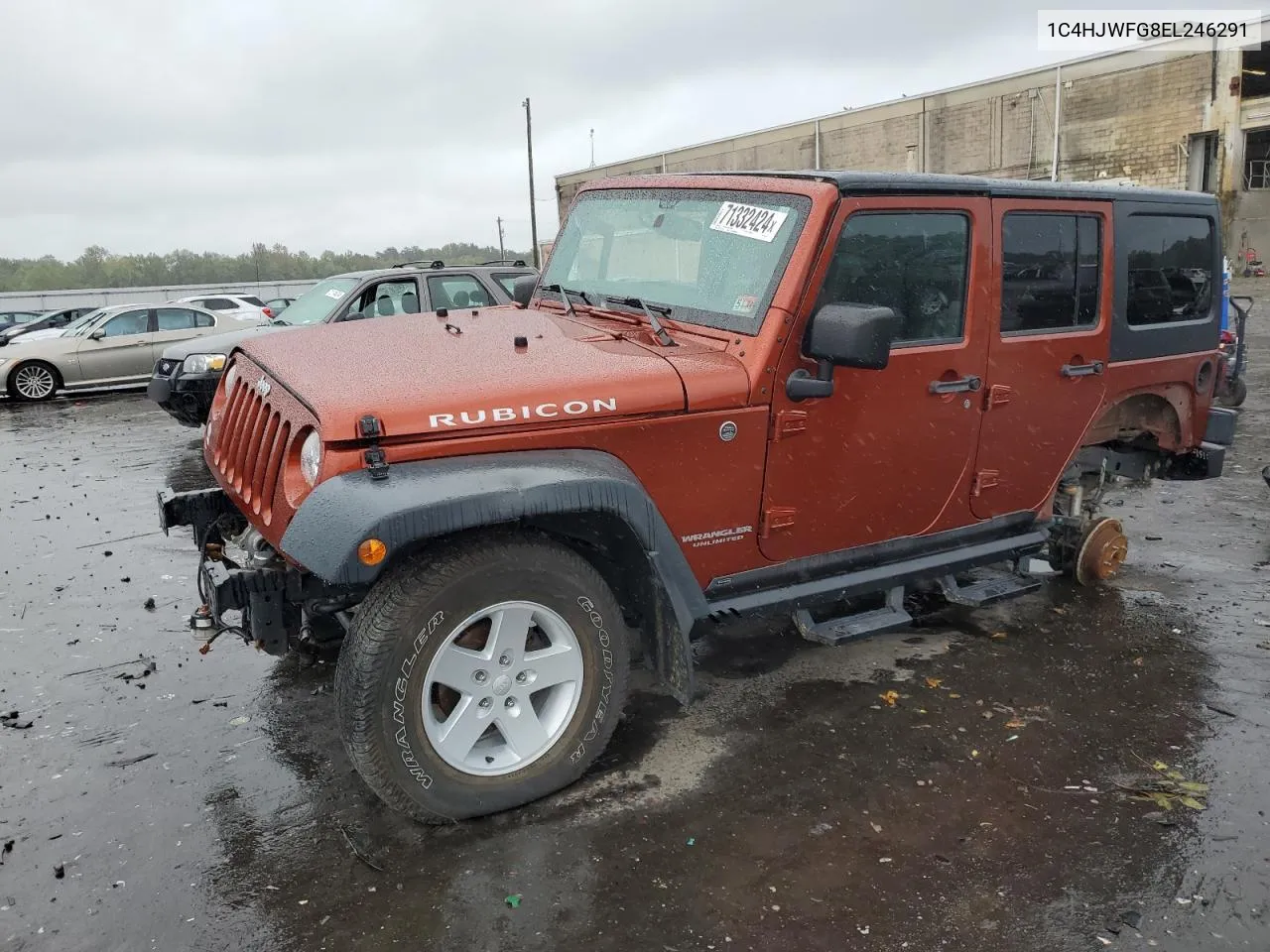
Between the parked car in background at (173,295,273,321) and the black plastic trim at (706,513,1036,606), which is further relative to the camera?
the parked car in background at (173,295,273,321)

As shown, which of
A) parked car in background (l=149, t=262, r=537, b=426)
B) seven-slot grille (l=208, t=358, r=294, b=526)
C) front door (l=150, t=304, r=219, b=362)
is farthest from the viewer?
front door (l=150, t=304, r=219, b=362)

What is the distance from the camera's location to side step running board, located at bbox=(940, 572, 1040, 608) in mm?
4324

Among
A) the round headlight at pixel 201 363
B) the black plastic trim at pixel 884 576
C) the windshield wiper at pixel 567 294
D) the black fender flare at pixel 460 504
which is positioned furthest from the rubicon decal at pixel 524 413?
the round headlight at pixel 201 363

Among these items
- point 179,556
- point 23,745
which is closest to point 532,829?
point 23,745

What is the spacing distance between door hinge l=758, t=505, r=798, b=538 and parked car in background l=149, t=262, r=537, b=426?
5.99 metres

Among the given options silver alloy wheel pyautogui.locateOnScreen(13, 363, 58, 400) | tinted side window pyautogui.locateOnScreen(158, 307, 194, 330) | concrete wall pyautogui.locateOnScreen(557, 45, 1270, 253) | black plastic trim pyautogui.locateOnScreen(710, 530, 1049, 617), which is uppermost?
concrete wall pyautogui.locateOnScreen(557, 45, 1270, 253)

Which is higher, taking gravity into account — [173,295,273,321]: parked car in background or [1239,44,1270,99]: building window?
[1239,44,1270,99]: building window

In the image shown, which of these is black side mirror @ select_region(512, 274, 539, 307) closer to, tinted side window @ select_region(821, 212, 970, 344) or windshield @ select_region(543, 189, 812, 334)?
windshield @ select_region(543, 189, 812, 334)

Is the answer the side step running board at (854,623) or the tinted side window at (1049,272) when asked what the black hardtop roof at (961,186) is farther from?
the side step running board at (854,623)

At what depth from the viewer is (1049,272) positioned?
423 centimetres

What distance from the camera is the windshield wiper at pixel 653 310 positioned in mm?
3529

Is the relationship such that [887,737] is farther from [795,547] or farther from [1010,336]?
[1010,336]

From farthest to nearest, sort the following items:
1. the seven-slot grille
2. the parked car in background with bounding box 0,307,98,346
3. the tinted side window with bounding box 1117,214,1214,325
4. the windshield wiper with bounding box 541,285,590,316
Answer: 1. the parked car in background with bounding box 0,307,98,346
2. the tinted side window with bounding box 1117,214,1214,325
3. the windshield wiper with bounding box 541,285,590,316
4. the seven-slot grille

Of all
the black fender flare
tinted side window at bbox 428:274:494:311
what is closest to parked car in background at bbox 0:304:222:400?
tinted side window at bbox 428:274:494:311
